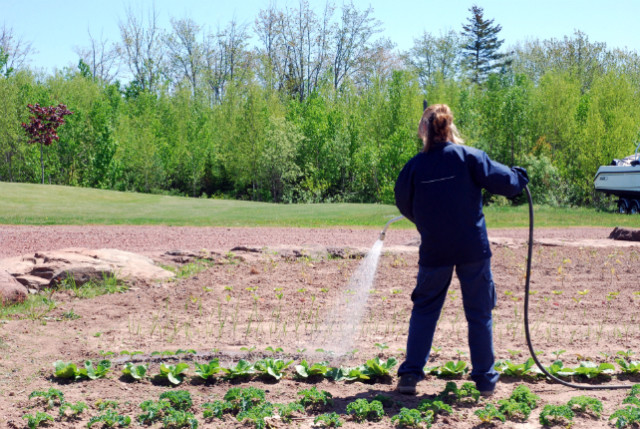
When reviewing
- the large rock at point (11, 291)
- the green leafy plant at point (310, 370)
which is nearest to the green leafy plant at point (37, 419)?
the green leafy plant at point (310, 370)

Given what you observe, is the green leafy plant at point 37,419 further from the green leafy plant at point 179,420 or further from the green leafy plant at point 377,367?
the green leafy plant at point 377,367

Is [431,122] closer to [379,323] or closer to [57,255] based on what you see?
[379,323]

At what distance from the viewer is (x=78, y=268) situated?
7758 millimetres

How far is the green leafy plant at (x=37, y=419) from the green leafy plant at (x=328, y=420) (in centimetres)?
145

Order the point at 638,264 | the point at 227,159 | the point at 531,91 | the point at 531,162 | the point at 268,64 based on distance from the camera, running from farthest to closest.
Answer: the point at 268,64, the point at 227,159, the point at 531,91, the point at 531,162, the point at 638,264

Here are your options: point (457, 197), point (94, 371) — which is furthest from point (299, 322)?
point (457, 197)

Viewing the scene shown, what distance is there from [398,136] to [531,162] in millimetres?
5035

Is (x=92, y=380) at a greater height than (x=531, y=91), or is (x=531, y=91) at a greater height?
(x=531, y=91)

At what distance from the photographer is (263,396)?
3.95m

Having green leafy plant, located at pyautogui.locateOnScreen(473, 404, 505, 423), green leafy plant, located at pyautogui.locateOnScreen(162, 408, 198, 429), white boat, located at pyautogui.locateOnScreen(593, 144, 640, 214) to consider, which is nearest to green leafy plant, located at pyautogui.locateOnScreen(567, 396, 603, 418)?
green leafy plant, located at pyautogui.locateOnScreen(473, 404, 505, 423)

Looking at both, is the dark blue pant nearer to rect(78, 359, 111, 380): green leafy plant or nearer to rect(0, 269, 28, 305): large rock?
rect(78, 359, 111, 380): green leafy plant

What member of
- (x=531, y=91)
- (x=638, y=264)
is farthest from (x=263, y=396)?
(x=531, y=91)

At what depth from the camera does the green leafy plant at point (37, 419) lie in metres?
3.67

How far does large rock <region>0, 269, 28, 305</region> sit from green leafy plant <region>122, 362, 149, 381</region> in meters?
2.88
